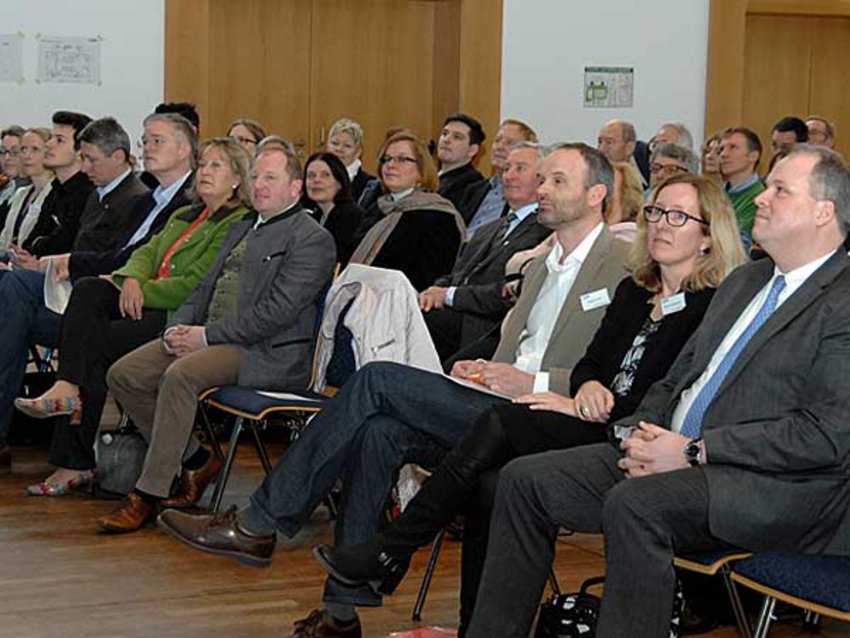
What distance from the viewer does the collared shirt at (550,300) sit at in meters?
4.38

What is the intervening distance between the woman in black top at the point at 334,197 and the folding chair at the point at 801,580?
13.7ft

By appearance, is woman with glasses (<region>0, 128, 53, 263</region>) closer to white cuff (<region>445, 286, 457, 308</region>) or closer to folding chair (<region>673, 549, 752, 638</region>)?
white cuff (<region>445, 286, 457, 308</region>)

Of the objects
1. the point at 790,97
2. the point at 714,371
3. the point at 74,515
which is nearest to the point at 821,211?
the point at 714,371

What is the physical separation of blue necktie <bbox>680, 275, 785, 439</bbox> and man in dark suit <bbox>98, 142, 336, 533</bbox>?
6.87 feet

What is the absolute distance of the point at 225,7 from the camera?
35.4ft

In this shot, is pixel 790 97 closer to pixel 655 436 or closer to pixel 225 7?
pixel 225 7

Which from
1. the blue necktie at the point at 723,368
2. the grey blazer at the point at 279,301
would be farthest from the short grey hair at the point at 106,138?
the blue necktie at the point at 723,368

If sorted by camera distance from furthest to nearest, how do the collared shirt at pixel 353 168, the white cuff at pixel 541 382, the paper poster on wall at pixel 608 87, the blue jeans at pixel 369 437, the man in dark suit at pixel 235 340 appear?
the paper poster on wall at pixel 608 87 < the collared shirt at pixel 353 168 < the man in dark suit at pixel 235 340 < the white cuff at pixel 541 382 < the blue jeans at pixel 369 437

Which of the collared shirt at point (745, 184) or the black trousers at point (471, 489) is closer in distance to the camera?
the black trousers at point (471, 489)

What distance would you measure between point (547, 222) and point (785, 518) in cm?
151

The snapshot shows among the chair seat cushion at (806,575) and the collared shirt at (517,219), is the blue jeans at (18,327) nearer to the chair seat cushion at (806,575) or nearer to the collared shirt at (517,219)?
the collared shirt at (517,219)

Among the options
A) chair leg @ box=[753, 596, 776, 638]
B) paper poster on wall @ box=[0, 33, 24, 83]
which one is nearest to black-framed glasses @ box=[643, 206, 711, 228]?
chair leg @ box=[753, 596, 776, 638]

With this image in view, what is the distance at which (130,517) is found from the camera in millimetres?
5105

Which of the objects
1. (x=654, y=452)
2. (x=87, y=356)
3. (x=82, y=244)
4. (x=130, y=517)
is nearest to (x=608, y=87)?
(x=82, y=244)
